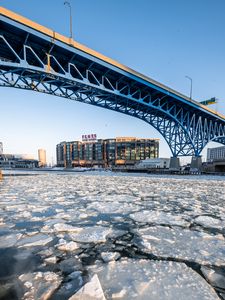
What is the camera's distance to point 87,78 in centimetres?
1477

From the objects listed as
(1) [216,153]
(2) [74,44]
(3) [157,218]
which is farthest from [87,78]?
(1) [216,153]

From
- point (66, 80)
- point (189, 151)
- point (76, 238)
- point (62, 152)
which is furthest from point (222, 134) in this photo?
point (62, 152)

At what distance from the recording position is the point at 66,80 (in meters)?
13.7

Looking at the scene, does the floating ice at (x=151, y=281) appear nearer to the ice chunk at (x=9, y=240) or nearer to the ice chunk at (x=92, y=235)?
the ice chunk at (x=92, y=235)

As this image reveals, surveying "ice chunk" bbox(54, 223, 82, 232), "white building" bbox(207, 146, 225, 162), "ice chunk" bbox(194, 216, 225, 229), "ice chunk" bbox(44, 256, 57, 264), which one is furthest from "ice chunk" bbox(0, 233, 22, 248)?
"white building" bbox(207, 146, 225, 162)

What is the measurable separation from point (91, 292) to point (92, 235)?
1.28 meters

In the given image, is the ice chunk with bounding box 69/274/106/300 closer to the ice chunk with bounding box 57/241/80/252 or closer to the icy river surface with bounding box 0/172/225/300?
the icy river surface with bounding box 0/172/225/300

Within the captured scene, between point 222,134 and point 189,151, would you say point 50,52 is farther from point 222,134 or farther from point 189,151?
point 222,134

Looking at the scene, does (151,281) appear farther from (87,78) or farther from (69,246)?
(87,78)

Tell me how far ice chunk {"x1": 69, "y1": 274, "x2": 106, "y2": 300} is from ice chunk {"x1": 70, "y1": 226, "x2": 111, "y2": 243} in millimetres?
967

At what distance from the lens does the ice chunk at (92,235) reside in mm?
2404

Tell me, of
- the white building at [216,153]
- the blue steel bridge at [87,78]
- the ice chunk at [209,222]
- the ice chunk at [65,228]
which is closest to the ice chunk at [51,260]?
the ice chunk at [65,228]

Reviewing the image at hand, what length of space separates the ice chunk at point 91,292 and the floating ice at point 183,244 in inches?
35.7

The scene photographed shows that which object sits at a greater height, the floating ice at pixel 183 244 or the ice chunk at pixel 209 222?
the floating ice at pixel 183 244
